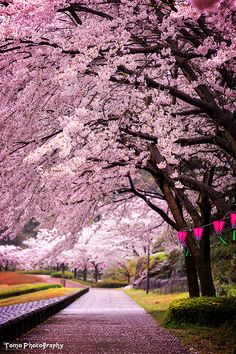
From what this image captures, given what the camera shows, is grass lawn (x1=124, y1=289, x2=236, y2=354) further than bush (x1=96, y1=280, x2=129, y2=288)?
No

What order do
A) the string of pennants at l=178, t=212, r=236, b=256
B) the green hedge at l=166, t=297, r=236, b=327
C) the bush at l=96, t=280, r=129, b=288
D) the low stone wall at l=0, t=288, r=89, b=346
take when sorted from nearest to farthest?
1. the low stone wall at l=0, t=288, r=89, b=346
2. the string of pennants at l=178, t=212, r=236, b=256
3. the green hedge at l=166, t=297, r=236, b=327
4. the bush at l=96, t=280, r=129, b=288

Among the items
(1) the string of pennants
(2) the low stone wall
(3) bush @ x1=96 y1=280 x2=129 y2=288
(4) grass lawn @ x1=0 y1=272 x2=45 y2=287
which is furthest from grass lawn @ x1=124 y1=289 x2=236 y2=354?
(3) bush @ x1=96 y1=280 x2=129 y2=288

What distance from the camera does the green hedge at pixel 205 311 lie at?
12531 millimetres

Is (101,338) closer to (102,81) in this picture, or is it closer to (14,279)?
(102,81)

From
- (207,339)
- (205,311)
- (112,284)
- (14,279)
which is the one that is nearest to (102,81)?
(207,339)

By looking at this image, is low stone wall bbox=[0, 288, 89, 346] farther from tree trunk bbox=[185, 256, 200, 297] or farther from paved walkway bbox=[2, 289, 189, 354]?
tree trunk bbox=[185, 256, 200, 297]

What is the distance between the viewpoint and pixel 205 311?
12625mm

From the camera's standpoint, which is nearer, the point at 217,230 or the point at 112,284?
the point at 217,230

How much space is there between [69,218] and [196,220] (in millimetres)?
5209

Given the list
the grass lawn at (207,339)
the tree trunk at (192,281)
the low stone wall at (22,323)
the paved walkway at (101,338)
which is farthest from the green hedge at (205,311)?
the low stone wall at (22,323)

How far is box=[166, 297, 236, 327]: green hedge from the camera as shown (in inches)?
493

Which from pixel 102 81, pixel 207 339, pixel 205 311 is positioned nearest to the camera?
pixel 102 81

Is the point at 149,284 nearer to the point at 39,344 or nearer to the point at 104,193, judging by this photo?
the point at 104,193

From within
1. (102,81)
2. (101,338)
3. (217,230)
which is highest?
Result: (102,81)
